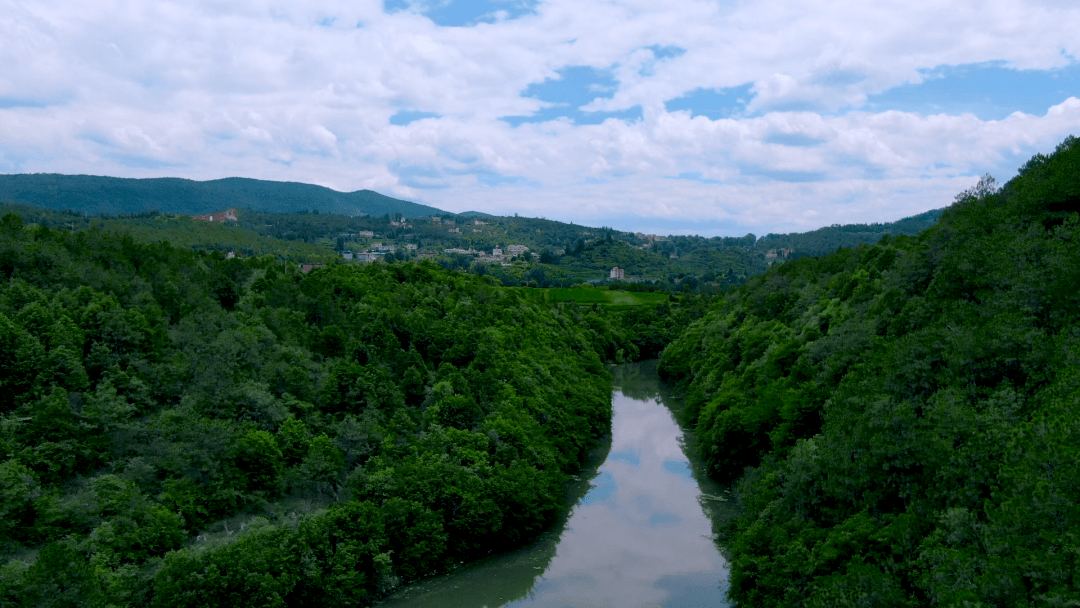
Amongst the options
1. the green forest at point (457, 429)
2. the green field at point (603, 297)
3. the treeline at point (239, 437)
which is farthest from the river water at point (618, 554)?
the green field at point (603, 297)

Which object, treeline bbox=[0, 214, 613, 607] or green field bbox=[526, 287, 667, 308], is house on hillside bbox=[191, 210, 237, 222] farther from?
treeline bbox=[0, 214, 613, 607]

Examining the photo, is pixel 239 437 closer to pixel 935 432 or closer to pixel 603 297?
pixel 935 432

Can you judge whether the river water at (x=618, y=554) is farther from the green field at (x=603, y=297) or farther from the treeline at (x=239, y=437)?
the green field at (x=603, y=297)

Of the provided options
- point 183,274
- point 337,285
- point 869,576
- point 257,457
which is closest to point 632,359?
point 337,285

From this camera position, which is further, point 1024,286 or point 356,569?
point 356,569

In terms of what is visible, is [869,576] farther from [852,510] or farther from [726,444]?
[726,444]

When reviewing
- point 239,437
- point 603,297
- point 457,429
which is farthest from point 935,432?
point 603,297
